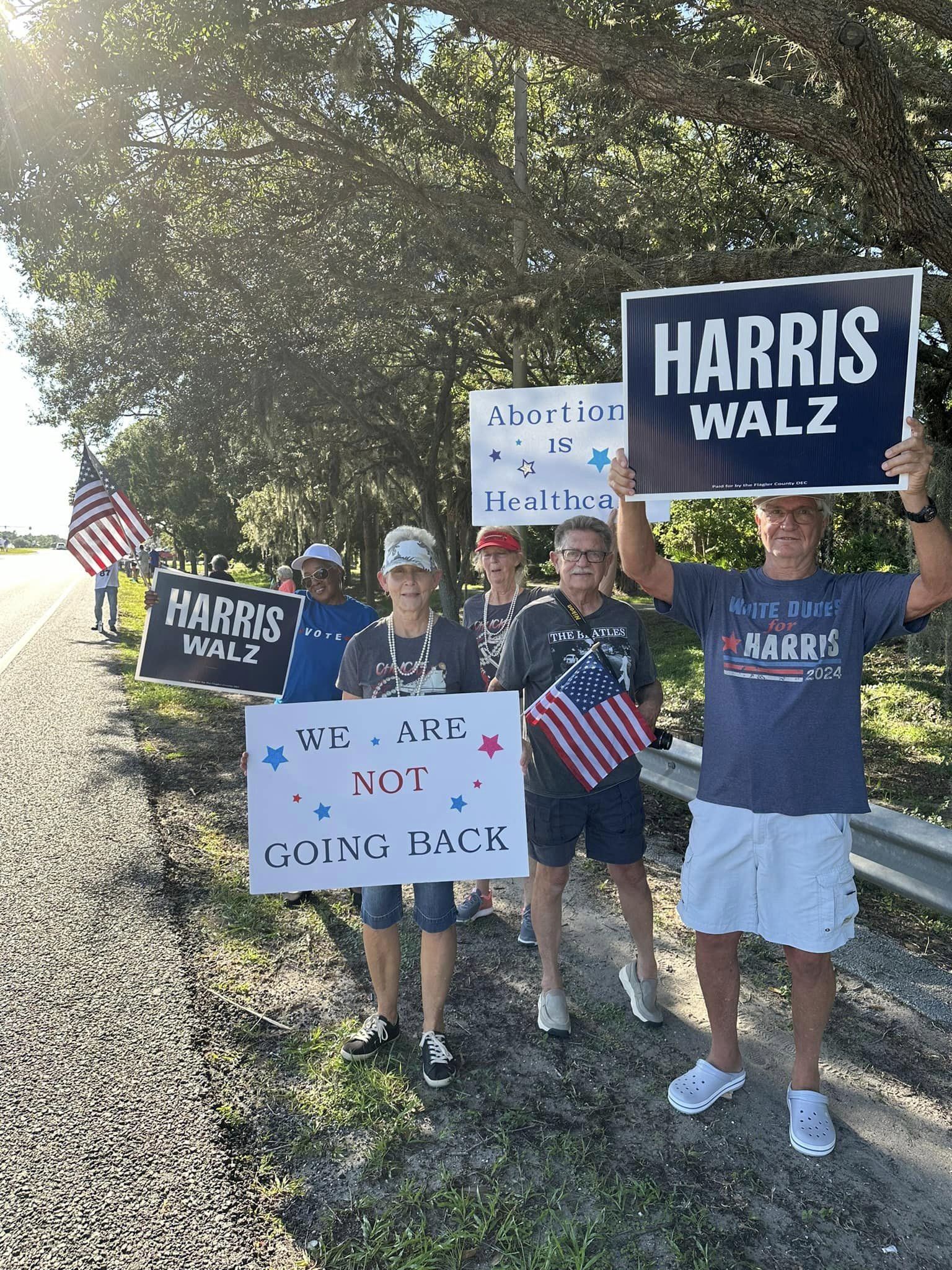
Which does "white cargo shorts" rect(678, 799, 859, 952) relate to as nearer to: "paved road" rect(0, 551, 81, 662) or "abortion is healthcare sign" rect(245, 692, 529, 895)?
"abortion is healthcare sign" rect(245, 692, 529, 895)

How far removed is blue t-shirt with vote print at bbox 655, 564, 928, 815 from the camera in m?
2.79

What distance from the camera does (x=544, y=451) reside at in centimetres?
524

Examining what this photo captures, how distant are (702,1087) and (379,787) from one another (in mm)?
1560

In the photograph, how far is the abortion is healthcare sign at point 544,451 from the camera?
517 cm

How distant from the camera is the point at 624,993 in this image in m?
3.64

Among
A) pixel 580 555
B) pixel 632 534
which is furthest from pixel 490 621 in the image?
pixel 632 534

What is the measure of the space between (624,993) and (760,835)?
120cm

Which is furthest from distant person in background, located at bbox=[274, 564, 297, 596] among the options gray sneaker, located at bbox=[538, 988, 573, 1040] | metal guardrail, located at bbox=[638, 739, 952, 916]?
metal guardrail, located at bbox=[638, 739, 952, 916]

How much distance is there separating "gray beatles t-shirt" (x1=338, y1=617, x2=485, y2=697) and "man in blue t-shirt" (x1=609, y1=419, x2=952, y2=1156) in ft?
2.64

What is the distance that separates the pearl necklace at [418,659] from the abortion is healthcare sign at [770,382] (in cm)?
101

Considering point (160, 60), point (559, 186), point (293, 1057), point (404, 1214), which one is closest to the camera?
point (404, 1214)

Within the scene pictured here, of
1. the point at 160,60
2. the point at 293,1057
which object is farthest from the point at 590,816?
the point at 160,60

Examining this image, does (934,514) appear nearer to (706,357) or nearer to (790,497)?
(790,497)

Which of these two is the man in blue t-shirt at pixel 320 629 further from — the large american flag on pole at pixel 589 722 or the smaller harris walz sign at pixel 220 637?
the large american flag on pole at pixel 589 722
